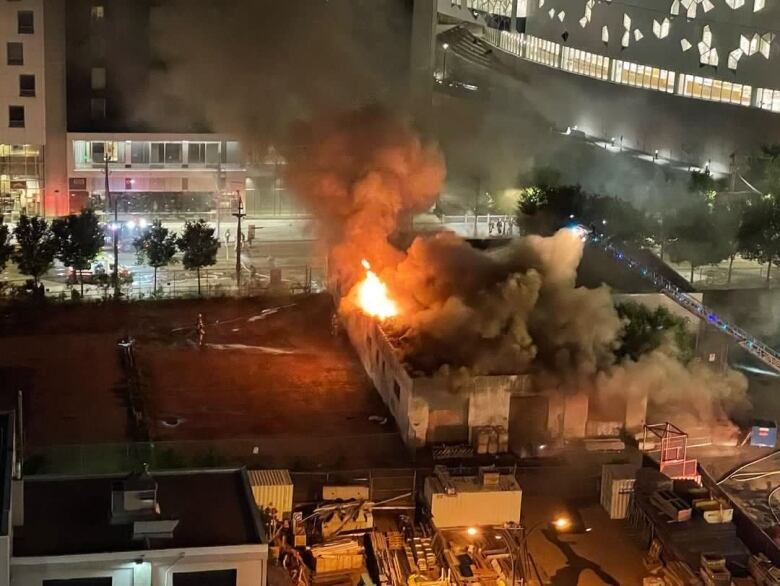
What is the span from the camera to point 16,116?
93.4 feet

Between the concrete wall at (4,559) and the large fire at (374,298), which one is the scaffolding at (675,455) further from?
the concrete wall at (4,559)

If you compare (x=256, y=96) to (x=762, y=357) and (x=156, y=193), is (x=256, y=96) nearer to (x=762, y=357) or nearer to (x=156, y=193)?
(x=156, y=193)

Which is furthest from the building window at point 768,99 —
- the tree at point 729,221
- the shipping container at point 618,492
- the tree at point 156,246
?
the shipping container at point 618,492

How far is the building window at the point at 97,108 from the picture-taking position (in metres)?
29.8

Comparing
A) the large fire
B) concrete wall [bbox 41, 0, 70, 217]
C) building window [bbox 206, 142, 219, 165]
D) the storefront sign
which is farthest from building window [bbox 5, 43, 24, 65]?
the large fire

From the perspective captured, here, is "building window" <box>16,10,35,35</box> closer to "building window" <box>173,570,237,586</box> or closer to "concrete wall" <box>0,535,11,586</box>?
"building window" <box>173,570,237,586</box>

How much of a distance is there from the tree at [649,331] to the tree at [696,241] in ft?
23.5

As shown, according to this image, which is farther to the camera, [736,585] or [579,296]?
[579,296]

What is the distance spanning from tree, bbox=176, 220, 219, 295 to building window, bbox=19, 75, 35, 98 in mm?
7005

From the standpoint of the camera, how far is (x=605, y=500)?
1524 cm

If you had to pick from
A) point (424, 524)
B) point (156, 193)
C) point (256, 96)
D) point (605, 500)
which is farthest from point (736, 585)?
point (156, 193)

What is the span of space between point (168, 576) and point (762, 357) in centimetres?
1280

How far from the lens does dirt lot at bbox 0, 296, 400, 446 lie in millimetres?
16938

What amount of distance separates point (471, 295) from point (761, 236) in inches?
437
